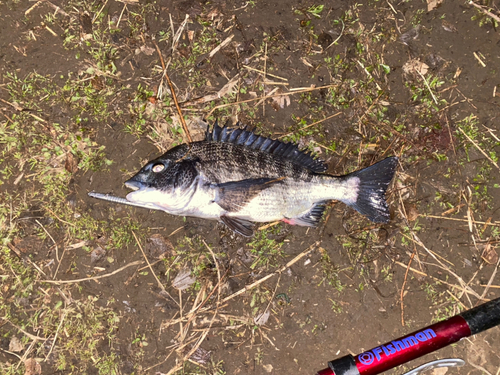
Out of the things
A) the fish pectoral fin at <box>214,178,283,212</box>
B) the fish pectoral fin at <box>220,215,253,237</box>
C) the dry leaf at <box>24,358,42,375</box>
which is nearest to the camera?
the fish pectoral fin at <box>214,178,283,212</box>

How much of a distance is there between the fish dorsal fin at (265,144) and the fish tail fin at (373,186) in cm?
50

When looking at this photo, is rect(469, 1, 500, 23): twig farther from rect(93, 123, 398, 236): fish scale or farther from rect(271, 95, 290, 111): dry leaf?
rect(271, 95, 290, 111): dry leaf

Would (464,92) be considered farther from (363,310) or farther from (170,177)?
(170,177)

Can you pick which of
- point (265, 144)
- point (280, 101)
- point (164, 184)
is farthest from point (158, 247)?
point (280, 101)

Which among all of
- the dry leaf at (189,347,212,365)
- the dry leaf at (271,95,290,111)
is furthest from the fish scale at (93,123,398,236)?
the dry leaf at (189,347,212,365)

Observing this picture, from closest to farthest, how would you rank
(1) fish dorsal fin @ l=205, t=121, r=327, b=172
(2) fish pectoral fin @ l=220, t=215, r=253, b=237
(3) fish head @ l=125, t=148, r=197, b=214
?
(3) fish head @ l=125, t=148, r=197, b=214 → (2) fish pectoral fin @ l=220, t=215, r=253, b=237 → (1) fish dorsal fin @ l=205, t=121, r=327, b=172

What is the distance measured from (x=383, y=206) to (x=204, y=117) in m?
2.70

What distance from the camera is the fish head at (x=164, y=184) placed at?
3643 millimetres

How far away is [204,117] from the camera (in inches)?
178

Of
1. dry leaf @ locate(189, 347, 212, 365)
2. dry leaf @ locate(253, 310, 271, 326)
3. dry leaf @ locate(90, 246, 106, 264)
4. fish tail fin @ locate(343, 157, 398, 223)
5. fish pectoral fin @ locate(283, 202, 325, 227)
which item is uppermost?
fish tail fin @ locate(343, 157, 398, 223)

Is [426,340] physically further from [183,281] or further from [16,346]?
[16,346]

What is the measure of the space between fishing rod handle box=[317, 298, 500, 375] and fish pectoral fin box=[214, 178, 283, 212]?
2.02 metres

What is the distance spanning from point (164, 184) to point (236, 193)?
83cm

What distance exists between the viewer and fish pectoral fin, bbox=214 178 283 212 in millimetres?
3770
